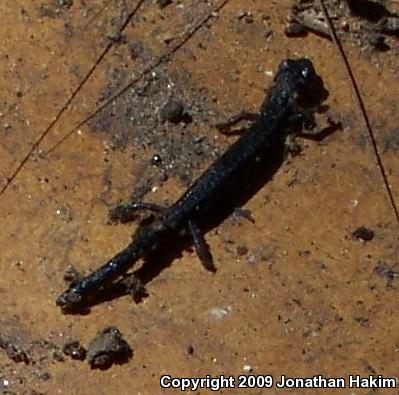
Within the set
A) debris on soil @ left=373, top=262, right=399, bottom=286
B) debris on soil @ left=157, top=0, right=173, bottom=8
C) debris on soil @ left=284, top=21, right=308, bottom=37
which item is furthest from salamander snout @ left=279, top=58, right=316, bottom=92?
debris on soil @ left=373, top=262, right=399, bottom=286

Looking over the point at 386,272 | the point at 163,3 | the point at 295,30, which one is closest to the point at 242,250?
the point at 386,272

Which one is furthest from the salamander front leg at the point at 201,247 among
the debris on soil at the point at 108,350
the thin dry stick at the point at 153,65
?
the thin dry stick at the point at 153,65

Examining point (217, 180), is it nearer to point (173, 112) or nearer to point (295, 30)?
point (173, 112)

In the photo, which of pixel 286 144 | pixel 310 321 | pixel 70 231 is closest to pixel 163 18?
pixel 286 144

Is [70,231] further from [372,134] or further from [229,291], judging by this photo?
[372,134]

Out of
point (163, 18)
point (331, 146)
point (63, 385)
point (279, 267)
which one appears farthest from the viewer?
point (163, 18)
